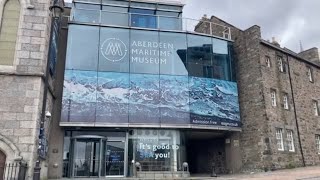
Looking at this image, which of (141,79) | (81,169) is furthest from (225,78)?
(81,169)

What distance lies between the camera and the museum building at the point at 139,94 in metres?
20.2

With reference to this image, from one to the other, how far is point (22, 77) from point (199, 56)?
12264 millimetres

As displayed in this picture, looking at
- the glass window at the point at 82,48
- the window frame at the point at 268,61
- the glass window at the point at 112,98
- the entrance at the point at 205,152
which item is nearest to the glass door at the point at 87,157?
the glass window at the point at 112,98

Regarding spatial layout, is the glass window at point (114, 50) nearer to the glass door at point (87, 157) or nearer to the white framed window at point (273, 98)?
the glass door at point (87, 157)

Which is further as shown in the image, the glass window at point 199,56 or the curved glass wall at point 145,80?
the glass window at point 199,56

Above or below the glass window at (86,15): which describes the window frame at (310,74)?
below

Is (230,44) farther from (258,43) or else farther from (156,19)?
(156,19)

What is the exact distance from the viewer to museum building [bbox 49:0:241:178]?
20.2 m

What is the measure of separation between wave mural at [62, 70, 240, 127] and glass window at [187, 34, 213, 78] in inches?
21.0

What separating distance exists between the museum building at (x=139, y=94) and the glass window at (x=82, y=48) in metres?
0.06

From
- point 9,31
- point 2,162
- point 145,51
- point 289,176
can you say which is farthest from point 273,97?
point 2,162

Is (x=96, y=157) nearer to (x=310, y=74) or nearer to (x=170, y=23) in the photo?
(x=170, y=23)

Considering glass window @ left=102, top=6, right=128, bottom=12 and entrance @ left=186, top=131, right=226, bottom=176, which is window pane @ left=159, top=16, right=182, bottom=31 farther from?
entrance @ left=186, top=131, right=226, bottom=176

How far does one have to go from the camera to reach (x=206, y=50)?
23.8m
